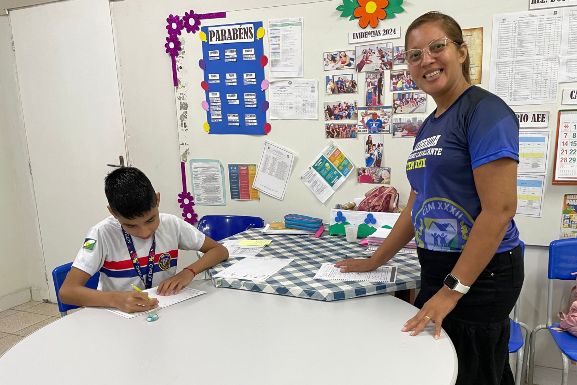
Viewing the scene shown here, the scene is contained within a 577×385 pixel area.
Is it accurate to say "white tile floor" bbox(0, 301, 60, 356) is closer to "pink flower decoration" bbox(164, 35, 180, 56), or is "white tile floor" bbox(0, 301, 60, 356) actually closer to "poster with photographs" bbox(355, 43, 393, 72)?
"pink flower decoration" bbox(164, 35, 180, 56)

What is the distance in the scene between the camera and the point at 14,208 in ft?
11.8

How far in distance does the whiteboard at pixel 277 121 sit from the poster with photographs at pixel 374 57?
57 mm

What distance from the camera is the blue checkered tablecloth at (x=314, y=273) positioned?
58.2 inches

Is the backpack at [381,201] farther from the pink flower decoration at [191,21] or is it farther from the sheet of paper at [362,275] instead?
the pink flower decoration at [191,21]

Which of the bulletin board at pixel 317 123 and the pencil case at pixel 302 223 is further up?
the bulletin board at pixel 317 123

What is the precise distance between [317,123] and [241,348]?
1666 mm

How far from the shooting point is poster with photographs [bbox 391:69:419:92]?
7.60ft

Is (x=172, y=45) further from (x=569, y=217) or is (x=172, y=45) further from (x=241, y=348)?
(x=569, y=217)

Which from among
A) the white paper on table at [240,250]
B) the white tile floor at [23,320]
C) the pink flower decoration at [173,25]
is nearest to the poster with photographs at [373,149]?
the white paper on table at [240,250]

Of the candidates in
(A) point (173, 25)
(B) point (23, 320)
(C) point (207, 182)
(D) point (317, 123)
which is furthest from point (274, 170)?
(B) point (23, 320)

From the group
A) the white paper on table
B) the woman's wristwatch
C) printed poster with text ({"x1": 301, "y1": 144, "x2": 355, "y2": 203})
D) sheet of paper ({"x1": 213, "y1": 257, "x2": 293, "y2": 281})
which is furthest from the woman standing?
printed poster with text ({"x1": 301, "y1": 144, "x2": 355, "y2": 203})

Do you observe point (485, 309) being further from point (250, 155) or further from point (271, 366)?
point (250, 155)

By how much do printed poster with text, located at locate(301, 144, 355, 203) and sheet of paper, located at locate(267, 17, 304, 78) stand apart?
1.68ft

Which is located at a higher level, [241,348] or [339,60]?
[339,60]
